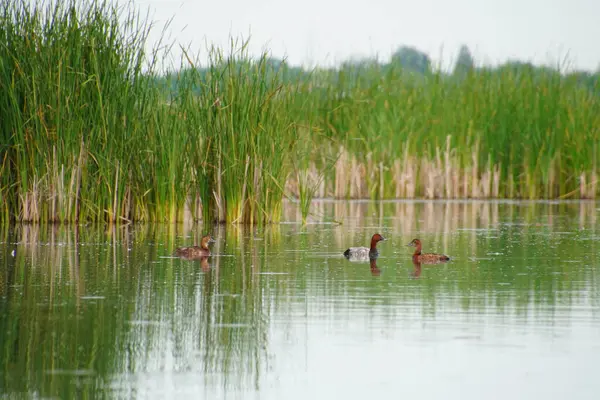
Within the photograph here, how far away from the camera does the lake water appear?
17.5ft

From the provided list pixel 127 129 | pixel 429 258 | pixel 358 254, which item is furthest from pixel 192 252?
pixel 127 129

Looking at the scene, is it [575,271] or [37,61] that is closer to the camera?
[575,271]

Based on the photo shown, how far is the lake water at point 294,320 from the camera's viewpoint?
5.34 m

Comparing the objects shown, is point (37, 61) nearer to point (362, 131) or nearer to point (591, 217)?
point (591, 217)

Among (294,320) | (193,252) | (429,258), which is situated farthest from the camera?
(193,252)

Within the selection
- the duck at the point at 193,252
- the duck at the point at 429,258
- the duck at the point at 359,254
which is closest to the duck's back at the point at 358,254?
the duck at the point at 359,254

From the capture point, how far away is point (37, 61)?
13.9m

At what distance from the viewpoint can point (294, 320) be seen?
7074 millimetres

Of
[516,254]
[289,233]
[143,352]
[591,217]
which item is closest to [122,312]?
[143,352]

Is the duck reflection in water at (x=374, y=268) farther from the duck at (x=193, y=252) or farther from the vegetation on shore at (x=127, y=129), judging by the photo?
the vegetation on shore at (x=127, y=129)

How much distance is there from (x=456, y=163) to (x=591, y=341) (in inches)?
640

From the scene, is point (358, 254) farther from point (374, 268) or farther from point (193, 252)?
point (193, 252)

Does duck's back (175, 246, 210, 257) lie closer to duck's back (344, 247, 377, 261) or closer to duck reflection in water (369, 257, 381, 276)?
duck's back (344, 247, 377, 261)

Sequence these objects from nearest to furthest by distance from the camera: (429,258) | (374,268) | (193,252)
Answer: (374,268) < (429,258) < (193,252)
